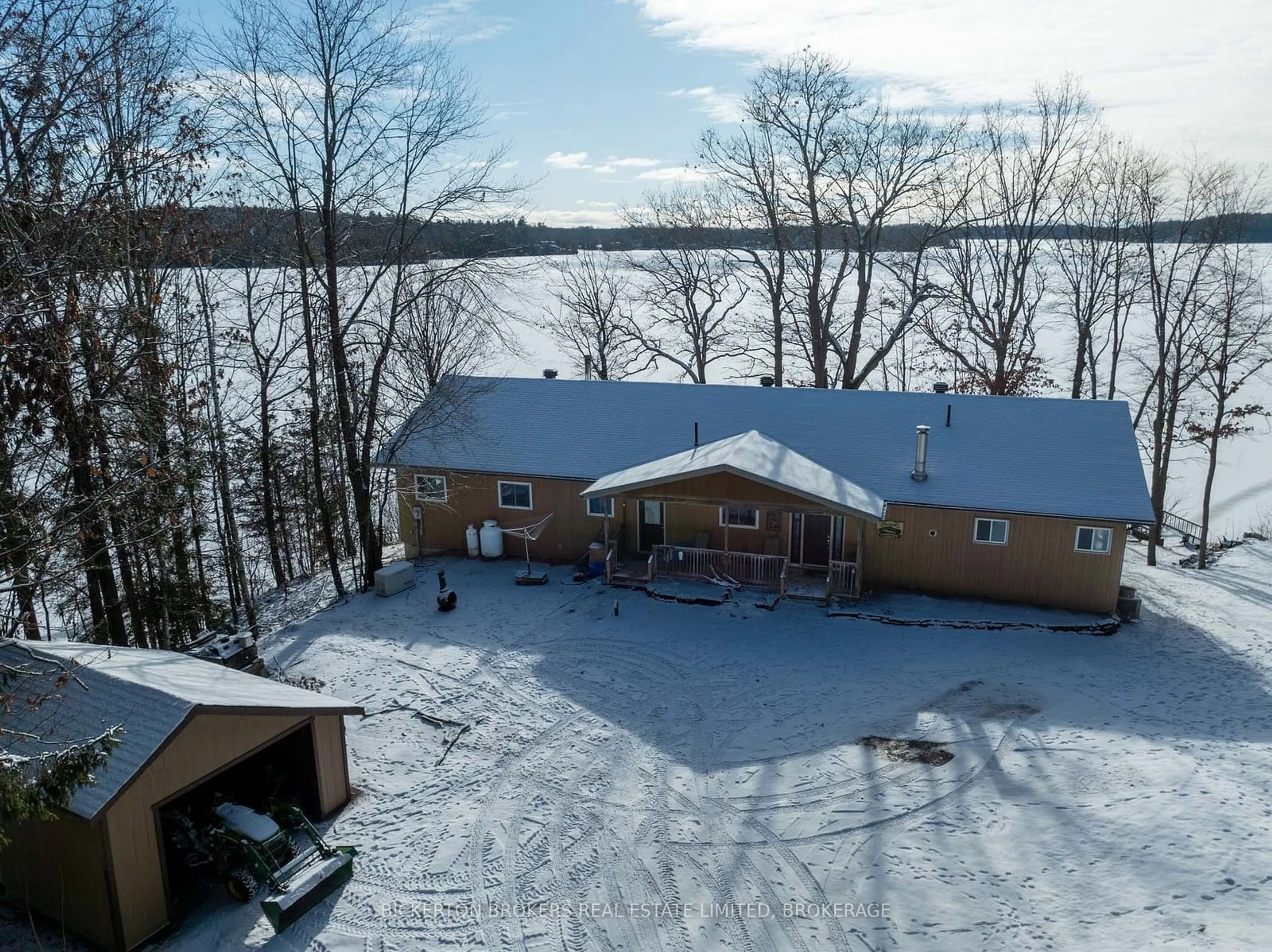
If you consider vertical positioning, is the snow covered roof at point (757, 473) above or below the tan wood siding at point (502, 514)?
above

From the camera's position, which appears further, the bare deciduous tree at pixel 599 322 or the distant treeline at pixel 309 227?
the bare deciduous tree at pixel 599 322

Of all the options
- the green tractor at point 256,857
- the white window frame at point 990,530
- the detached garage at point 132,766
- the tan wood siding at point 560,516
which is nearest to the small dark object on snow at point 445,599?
the tan wood siding at point 560,516

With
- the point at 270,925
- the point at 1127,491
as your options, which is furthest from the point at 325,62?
the point at 1127,491

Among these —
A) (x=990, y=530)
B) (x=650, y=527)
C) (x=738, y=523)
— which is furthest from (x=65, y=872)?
(x=990, y=530)

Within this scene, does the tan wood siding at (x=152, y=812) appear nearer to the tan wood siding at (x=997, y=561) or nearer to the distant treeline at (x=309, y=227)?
the distant treeline at (x=309, y=227)

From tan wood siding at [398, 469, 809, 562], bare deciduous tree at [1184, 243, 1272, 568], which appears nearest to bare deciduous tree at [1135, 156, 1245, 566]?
bare deciduous tree at [1184, 243, 1272, 568]

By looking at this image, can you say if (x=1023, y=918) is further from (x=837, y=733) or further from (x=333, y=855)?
(x=333, y=855)

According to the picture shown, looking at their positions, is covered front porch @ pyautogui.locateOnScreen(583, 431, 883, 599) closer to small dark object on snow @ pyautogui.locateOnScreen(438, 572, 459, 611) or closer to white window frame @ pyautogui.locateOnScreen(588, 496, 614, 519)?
white window frame @ pyautogui.locateOnScreen(588, 496, 614, 519)

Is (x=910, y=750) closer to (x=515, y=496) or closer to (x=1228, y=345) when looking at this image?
(x=515, y=496)
